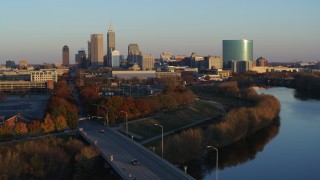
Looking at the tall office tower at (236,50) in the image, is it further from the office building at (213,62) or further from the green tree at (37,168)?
the green tree at (37,168)

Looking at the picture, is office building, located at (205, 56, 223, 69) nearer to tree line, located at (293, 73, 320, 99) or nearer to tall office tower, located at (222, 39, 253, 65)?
tall office tower, located at (222, 39, 253, 65)

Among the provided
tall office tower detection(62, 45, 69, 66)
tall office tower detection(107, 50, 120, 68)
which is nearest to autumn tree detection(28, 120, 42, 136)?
tall office tower detection(107, 50, 120, 68)

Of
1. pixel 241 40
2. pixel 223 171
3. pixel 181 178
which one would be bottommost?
pixel 223 171

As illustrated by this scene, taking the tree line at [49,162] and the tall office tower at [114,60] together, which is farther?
A: the tall office tower at [114,60]

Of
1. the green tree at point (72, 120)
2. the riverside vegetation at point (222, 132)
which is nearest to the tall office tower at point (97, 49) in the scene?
the riverside vegetation at point (222, 132)

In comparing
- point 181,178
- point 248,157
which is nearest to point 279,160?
point 248,157

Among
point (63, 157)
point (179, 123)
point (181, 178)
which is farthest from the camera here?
point (179, 123)

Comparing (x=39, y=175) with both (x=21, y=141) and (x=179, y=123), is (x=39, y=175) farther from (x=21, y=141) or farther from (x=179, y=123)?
(x=179, y=123)
